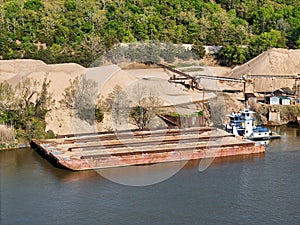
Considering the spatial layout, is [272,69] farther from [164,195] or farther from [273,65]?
[164,195]

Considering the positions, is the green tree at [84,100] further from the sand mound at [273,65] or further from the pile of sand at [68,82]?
the sand mound at [273,65]

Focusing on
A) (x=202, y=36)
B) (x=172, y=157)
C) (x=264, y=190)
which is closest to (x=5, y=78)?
(x=172, y=157)

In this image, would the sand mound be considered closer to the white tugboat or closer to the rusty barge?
the white tugboat

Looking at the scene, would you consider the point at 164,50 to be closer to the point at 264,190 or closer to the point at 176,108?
the point at 176,108

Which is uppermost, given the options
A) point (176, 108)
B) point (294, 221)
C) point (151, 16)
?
point (151, 16)

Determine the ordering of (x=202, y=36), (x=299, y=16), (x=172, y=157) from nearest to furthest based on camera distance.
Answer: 1. (x=172, y=157)
2. (x=202, y=36)
3. (x=299, y=16)
